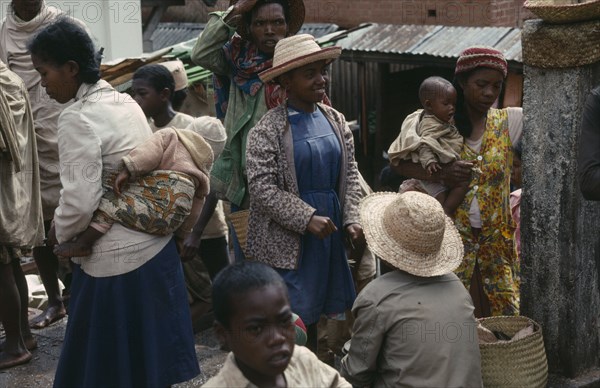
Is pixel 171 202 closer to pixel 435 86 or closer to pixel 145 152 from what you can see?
pixel 145 152

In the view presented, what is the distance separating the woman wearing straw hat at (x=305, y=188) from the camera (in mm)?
4852

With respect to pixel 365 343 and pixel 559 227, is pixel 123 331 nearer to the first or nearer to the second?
pixel 365 343

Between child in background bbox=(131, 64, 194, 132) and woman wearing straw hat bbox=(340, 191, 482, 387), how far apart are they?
99.8 inches

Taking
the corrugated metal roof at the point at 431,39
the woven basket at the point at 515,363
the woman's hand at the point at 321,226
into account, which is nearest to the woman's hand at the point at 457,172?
the woman's hand at the point at 321,226

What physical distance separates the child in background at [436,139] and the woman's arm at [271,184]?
85 centimetres

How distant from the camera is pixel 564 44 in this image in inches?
192

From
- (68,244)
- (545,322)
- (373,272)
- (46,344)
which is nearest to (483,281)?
(545,322)

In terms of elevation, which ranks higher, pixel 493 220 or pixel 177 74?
pixel 177 74

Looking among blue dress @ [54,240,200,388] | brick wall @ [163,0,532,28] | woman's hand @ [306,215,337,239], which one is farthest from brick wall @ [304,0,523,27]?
blue dress @ [54,240,200,388]

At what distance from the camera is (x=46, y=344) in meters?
6.04

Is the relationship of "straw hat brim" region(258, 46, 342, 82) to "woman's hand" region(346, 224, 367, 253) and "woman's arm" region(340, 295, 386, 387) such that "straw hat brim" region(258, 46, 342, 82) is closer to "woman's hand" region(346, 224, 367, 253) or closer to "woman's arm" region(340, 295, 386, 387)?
"woman's hand" region(346, 224, 367, 253)

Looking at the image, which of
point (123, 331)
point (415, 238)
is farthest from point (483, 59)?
point (123, 331)

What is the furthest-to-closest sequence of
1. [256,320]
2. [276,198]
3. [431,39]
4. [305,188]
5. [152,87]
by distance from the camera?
[431,39], [152,87], [305,188], [276,198], [256,320]

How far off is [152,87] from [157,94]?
0.06 meters
